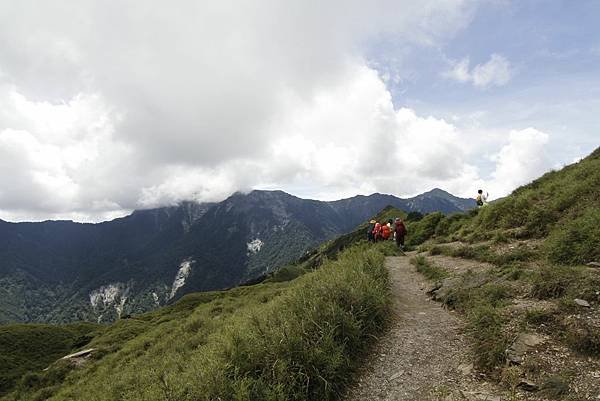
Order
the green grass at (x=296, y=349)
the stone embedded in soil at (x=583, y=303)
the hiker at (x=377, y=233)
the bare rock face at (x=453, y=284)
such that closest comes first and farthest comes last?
the green grass at (x=296, y=349) < the stone embedded in soil at (x=583, y=303) < the bare rock face at (x=453, y=284) < the hiker at (x=377, y=233)

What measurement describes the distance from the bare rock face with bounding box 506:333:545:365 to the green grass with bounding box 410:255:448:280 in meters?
7.50

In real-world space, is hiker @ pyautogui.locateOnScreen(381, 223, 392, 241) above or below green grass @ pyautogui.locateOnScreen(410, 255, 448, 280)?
above

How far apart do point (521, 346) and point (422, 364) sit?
2.28m

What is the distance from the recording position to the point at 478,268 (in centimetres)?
1498

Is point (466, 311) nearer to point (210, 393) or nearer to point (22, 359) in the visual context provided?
point (210, 393)

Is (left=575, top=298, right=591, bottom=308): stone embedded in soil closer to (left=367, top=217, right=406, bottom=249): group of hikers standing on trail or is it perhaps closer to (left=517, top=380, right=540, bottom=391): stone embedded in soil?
(left=517, top=380, right=540, bottom=391): stone embedded in soil

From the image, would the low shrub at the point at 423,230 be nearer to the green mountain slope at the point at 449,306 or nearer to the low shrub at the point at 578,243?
the green mountain slope at the point at 449,306

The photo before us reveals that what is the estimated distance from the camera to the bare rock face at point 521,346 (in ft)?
24.6

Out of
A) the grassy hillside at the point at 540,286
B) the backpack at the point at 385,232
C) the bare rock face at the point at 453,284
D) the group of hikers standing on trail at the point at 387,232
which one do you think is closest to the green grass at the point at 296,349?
the bare rock face at the point at 453,284

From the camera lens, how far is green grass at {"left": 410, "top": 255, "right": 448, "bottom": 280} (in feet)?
52.4

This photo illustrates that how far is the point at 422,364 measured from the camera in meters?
8.73

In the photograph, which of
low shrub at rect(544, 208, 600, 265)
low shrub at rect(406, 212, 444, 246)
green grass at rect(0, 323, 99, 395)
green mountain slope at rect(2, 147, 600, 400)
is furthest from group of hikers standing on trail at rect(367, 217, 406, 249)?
green grass at rect(0, 323, 99, 395)

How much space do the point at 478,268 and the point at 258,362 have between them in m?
11.0

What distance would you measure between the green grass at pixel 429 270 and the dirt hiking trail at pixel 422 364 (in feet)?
12.1
